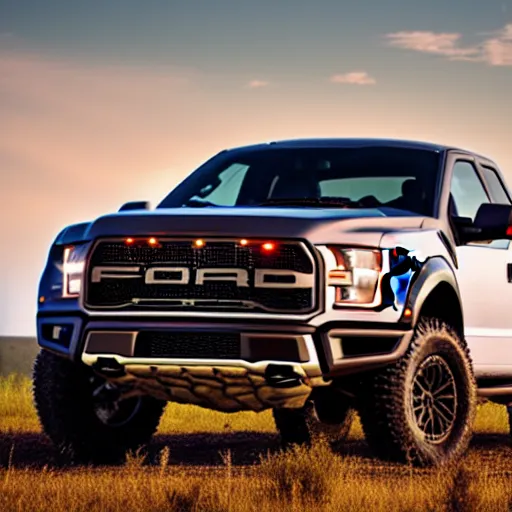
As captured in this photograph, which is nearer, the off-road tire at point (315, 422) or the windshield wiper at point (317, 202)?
the windshield wiper at point (317, 202)

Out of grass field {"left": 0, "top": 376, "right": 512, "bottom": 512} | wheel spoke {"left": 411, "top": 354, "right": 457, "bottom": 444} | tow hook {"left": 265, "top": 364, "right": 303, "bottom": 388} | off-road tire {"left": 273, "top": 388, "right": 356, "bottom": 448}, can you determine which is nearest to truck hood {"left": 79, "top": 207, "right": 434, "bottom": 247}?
tow hook {"left": 265, "top": 364, "right": 303, "bottom": 388}

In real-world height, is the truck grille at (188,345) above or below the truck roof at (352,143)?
below

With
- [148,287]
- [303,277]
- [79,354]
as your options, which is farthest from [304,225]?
[79,354]

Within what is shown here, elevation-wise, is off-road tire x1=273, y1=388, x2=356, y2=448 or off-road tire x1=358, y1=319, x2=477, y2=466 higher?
off-road tire x1=358, y1=319, x2=477, y2=466

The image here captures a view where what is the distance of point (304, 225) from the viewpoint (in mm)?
8875

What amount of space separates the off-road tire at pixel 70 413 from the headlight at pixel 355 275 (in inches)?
78.1

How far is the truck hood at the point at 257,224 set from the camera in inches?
348

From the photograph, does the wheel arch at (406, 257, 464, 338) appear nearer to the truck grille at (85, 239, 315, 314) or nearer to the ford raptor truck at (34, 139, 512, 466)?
the ford raptor truck at (34, 139, 512, 466)

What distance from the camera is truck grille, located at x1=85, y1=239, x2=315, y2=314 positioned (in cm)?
Answer: 878

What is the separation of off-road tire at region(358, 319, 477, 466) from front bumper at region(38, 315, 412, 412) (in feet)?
0.74

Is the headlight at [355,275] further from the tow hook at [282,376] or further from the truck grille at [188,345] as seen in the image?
the truck grille at [188,345]

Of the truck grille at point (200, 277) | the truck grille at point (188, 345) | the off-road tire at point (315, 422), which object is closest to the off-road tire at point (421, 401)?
the truck grille at point (200, 277)

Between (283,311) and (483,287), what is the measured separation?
2349 mm

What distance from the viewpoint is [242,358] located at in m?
8.73
